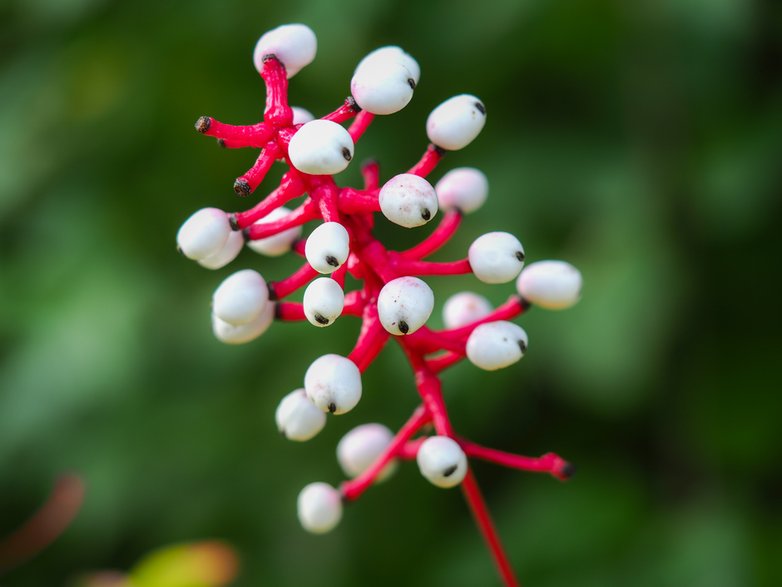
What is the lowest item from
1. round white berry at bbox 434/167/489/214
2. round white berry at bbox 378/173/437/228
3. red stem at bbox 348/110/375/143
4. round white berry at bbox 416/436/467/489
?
round white berry at bbox 416/436/467/489

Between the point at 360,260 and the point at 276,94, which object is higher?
the point at 276,94

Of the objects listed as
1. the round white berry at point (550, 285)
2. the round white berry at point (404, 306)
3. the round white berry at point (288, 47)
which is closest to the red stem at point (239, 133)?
the round white berry at point (288, 47)

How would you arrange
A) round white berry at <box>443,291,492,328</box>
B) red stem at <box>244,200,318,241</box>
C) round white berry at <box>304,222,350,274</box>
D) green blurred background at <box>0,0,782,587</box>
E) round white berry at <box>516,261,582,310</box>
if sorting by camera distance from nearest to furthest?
round white berry at <box>304,222,350,274</box> → red stem at <box>244,200,318,241</box> → round white berry at <box>516,261,582,310</box> → round white berry at <box>443,291,492,328</box> → green blurred background at <box>0,0,782,587</box>

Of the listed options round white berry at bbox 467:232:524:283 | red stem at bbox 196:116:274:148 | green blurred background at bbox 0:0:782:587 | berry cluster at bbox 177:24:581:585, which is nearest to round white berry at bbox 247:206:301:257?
berry cluster at bbox 177:24:581:585

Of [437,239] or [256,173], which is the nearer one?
[256,173]

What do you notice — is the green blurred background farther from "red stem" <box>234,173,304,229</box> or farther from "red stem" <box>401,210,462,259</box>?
"red stem" <box>234,173,304,229</box>

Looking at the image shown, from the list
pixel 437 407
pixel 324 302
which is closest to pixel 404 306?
pixel 324 302

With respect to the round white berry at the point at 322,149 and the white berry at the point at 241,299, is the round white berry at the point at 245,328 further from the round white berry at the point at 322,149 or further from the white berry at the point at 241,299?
the round white berry at the point at 322,149

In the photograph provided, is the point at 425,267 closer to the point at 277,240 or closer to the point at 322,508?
the point at 277,240
